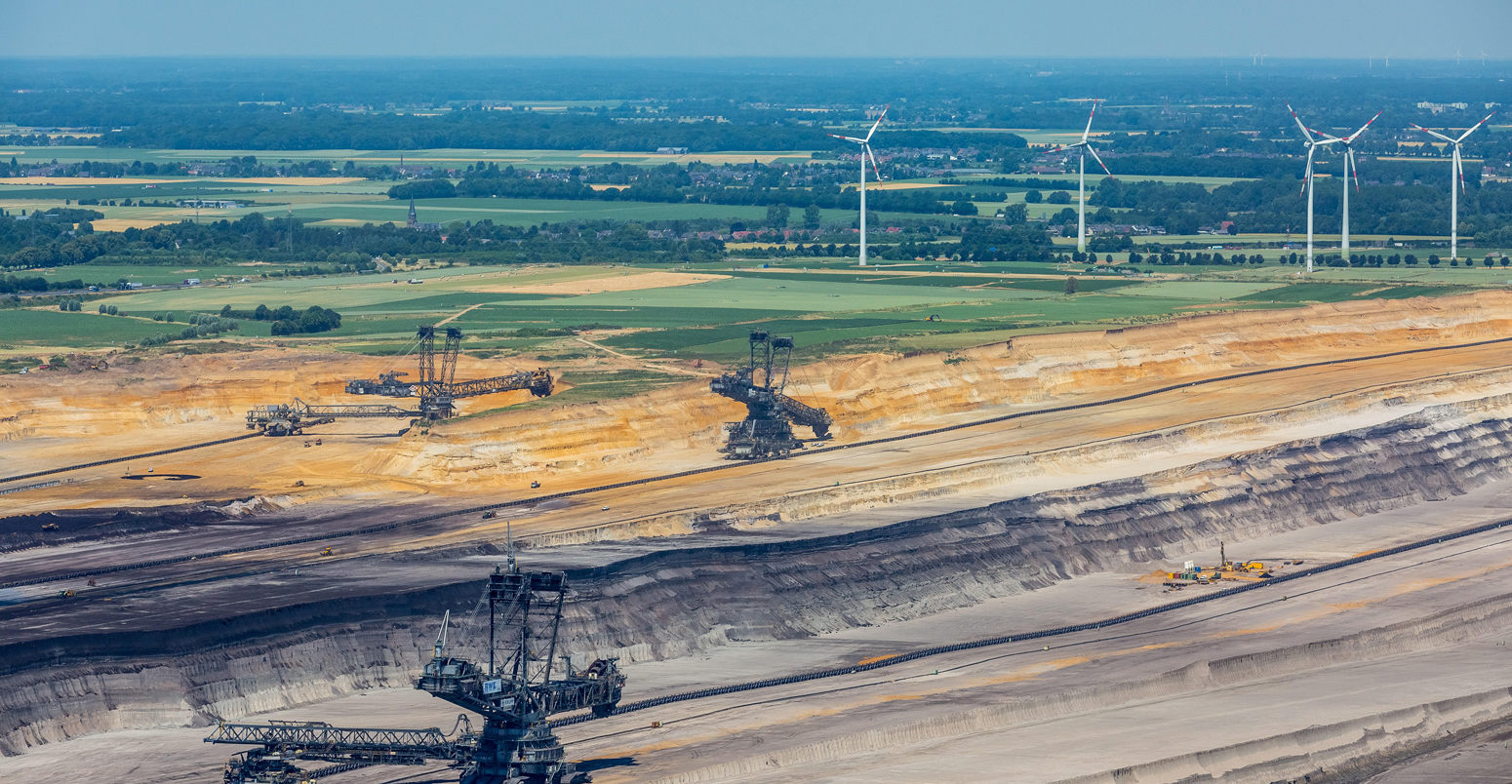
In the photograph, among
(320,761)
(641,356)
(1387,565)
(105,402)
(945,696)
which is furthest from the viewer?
(641,356)

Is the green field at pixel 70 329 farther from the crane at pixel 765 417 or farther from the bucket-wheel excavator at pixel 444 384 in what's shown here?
the crane at pixel 765 417

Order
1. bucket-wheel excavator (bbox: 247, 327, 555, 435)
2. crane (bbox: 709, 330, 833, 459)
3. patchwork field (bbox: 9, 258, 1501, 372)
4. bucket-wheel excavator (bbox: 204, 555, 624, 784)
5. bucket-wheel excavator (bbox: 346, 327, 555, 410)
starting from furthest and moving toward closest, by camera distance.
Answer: patchwork field (bbox: 9, 258, 1501, 372)
bucket-wheel excavator (bbox: 346, 327, 555, 410)
bucket-wheel excavator (bbox: 247, 327, 555, 435)
crane (bbox: 709, 330, 833, 459)
bucket-wheel excavator (bbox: 204, 555, 624, 784)

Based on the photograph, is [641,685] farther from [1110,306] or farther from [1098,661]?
[1110,306]

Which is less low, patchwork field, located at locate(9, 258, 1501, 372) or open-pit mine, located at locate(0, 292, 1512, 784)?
patchwork field, located at locate(9, 258, 1501, 372)

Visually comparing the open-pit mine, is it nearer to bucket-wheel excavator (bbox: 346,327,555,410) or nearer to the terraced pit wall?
the terraced pit wall

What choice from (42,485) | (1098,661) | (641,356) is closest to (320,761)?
(1098,661)

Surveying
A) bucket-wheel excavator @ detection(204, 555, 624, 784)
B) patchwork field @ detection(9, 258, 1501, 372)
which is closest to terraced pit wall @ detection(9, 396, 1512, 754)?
bucket-wheel excavator @ detection(204, 555, 624, 784)

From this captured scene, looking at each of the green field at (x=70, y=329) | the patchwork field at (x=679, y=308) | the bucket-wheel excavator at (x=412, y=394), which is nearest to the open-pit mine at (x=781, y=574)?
the bucket-wheel excavator at (x=412, y=394)
